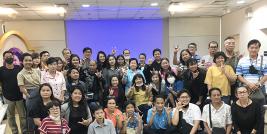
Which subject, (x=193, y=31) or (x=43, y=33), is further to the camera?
(x=193, y=31)

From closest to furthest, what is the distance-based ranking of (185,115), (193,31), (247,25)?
1. (185,115)
2. (247,25)
3. (193,31)

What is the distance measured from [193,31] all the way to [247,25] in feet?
7.26

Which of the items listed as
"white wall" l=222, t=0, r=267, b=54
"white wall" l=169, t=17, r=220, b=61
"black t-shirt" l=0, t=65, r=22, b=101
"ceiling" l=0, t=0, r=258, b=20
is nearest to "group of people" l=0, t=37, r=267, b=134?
"black t-shirt" l=0, t=65, r=22, b=101

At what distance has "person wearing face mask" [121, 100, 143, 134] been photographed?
346 centimetres

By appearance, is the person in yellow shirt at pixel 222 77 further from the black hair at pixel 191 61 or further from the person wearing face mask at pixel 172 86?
the person wearing face mask at pixel 172 86

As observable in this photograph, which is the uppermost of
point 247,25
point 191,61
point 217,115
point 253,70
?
point 247,25

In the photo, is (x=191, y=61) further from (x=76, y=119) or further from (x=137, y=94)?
(x=76, y=119)

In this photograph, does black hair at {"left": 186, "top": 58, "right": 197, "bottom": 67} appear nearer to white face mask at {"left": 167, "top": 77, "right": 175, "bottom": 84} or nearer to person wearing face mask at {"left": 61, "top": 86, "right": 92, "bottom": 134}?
white face mask at {"left": 167, "top": 77, "right": 175, "bottom": 84}

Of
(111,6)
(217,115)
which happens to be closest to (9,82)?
(217,115)

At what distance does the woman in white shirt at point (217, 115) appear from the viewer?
10.7 feet

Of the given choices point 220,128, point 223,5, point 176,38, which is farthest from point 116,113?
point 176,38

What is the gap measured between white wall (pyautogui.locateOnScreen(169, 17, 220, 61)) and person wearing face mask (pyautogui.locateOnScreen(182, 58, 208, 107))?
5571 millimetres

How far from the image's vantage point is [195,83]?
3.72 meters

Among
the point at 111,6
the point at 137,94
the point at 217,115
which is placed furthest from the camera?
the point at 111,6
